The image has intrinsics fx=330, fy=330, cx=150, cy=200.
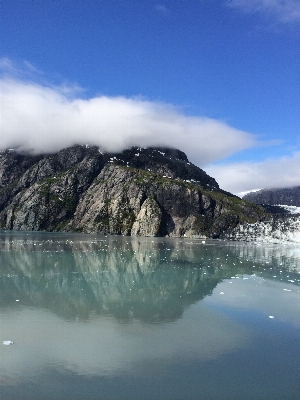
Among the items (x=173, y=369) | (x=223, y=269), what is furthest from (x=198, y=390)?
(x=223, y=269)

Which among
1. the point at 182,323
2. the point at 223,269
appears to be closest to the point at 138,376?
the point at 182,323

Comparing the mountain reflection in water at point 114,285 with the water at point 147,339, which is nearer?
the water at point 147,339

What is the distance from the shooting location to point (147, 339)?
18.2 m

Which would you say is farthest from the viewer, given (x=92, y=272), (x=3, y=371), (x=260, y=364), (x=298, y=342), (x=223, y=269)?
(x=223, y=269)

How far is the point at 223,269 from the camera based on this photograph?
46.8 m

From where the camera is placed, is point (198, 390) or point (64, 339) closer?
point (198, 390)

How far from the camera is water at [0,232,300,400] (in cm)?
1309

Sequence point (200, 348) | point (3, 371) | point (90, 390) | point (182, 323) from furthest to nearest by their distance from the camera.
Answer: point (182, 323), point (200, 348), point (3, 371), point (90, 390)

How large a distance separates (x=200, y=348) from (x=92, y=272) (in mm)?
25122

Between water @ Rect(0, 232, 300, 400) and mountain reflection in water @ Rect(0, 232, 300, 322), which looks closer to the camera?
water @ Rect(0, 232, 300, 400)

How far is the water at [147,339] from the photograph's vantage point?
1309 centimetres

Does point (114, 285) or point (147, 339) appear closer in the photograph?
point (147, 339)

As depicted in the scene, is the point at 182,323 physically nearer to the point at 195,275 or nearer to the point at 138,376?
the point at 138,376

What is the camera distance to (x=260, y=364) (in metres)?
15.6
